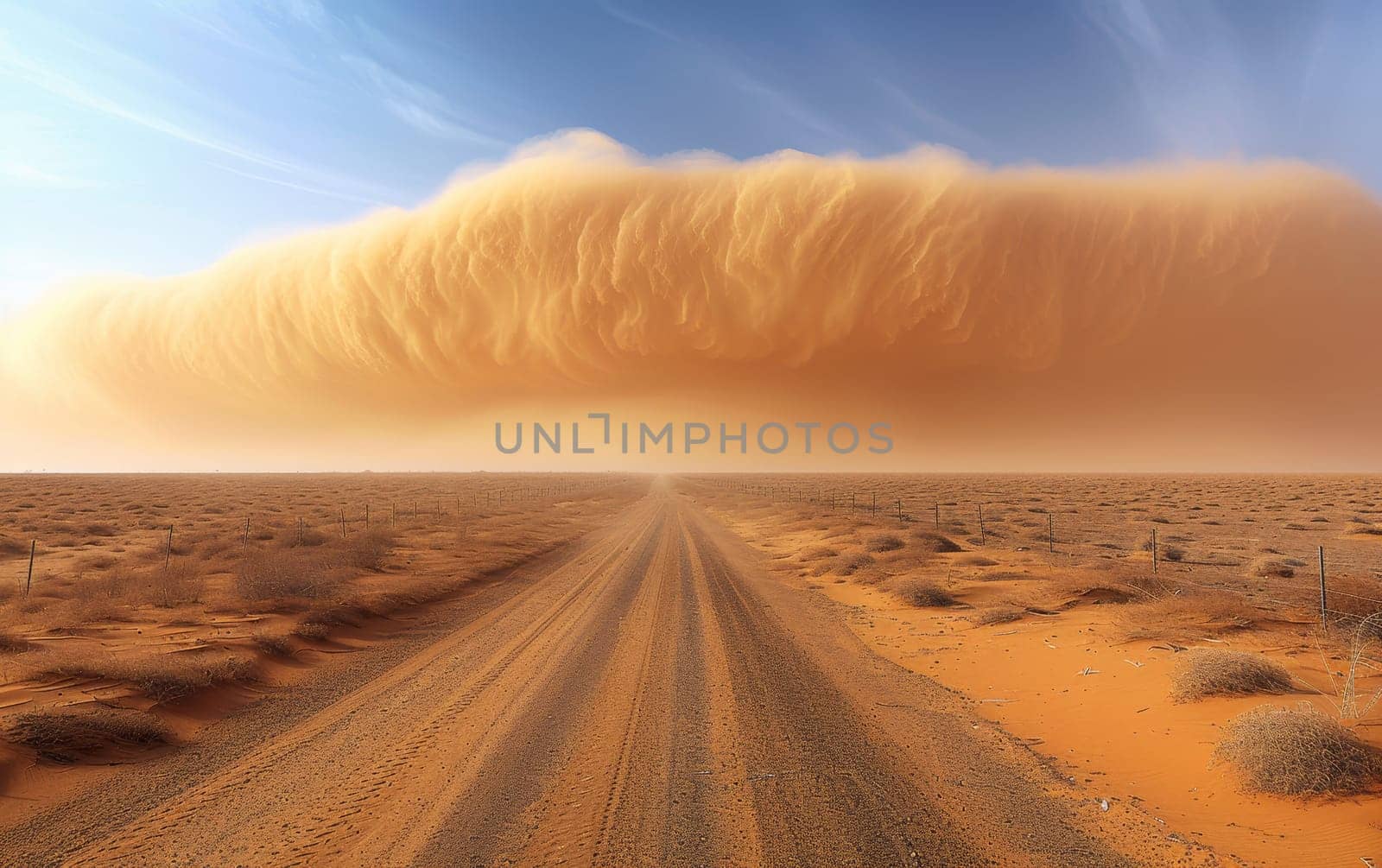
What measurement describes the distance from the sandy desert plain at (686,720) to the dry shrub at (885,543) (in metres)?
3.66

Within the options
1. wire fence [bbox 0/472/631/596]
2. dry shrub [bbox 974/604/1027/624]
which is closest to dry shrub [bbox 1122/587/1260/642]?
dry shrub [bbox 974/604/1027/624]

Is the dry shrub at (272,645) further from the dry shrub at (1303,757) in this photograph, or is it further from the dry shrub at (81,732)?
the dry shrub at (1303,757)

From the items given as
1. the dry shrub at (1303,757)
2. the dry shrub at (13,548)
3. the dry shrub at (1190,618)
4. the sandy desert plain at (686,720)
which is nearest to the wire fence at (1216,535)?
the sandy desert plain at (686,720)

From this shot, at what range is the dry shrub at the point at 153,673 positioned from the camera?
24.2ft

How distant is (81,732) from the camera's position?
6.06 meters

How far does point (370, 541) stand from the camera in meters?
20.9

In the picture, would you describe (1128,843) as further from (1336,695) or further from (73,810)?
(73,810)

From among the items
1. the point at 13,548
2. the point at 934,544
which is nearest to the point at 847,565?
the point at 934,544

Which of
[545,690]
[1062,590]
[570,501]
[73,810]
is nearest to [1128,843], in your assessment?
[545,690]

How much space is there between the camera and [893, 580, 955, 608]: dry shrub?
13.4 meters

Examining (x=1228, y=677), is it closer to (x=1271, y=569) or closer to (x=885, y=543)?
(x=885, y=543)

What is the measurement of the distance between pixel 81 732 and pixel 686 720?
585cm

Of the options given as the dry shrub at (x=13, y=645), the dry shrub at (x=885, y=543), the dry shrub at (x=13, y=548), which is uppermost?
the dry shrub at (x=885, y=543)

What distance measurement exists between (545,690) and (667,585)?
7781 millimetres
